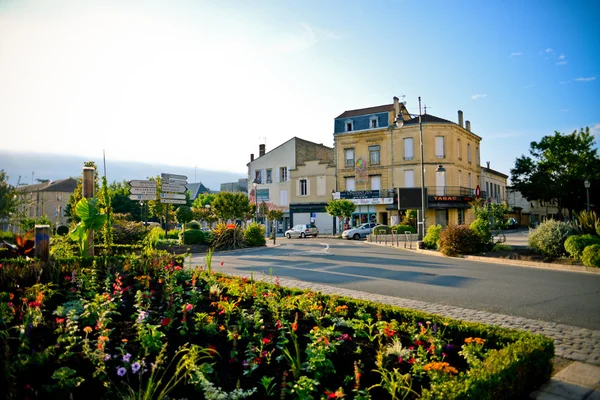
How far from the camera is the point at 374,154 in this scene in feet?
136

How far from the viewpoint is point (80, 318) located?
14.5 feet

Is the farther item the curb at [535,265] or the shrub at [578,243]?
the shrub at [578,243]

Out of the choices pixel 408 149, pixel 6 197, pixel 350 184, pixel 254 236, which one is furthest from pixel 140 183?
pixel 408 149

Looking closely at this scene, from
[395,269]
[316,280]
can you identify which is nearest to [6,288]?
[316,280]

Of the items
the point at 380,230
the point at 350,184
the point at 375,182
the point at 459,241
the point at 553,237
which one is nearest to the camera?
the point at 553,237

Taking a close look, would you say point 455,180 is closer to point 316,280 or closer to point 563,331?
point 316,280

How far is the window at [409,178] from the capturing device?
3941cm

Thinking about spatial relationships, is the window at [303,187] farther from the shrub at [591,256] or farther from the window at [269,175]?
the shrub at [591,256]

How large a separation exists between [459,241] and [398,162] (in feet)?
80.6

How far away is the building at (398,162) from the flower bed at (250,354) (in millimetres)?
34577

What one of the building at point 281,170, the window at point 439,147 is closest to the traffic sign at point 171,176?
the building at point 281,170

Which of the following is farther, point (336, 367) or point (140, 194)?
point (140, 194)

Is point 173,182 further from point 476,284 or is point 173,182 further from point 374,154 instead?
point 374,154

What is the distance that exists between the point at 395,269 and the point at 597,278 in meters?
5.27
